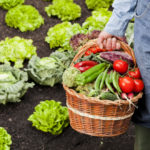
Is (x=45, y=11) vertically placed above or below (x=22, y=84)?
above

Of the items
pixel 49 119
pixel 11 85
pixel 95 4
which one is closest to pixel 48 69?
pixel 11 85

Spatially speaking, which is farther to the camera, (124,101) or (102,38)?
(102,38)

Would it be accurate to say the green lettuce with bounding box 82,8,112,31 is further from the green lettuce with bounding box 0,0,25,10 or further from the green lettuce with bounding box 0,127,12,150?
the green lettuce with bounding box 0,127,12,150

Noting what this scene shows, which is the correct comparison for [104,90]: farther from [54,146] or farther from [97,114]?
[54,146]

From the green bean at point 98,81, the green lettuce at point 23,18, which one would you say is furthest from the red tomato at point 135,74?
the green lettuce at point 23,18

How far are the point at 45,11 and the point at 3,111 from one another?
374 centimetres

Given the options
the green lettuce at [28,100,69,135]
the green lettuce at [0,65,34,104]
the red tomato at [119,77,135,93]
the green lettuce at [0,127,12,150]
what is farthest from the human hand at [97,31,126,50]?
the green lettuce at [0,65,34,104]

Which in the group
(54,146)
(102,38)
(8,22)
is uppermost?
(102,38)

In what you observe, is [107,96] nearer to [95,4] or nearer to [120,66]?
[120,66]

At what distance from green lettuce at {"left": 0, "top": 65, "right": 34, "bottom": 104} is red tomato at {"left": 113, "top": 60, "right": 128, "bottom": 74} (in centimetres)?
208

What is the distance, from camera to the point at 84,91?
2.67 m

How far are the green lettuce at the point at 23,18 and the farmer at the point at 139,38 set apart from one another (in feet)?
12.6

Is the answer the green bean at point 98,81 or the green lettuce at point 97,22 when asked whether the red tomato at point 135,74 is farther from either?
the green lettuce at point 97,22

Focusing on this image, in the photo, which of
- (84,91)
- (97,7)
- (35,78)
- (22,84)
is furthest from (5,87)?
(97,7)
